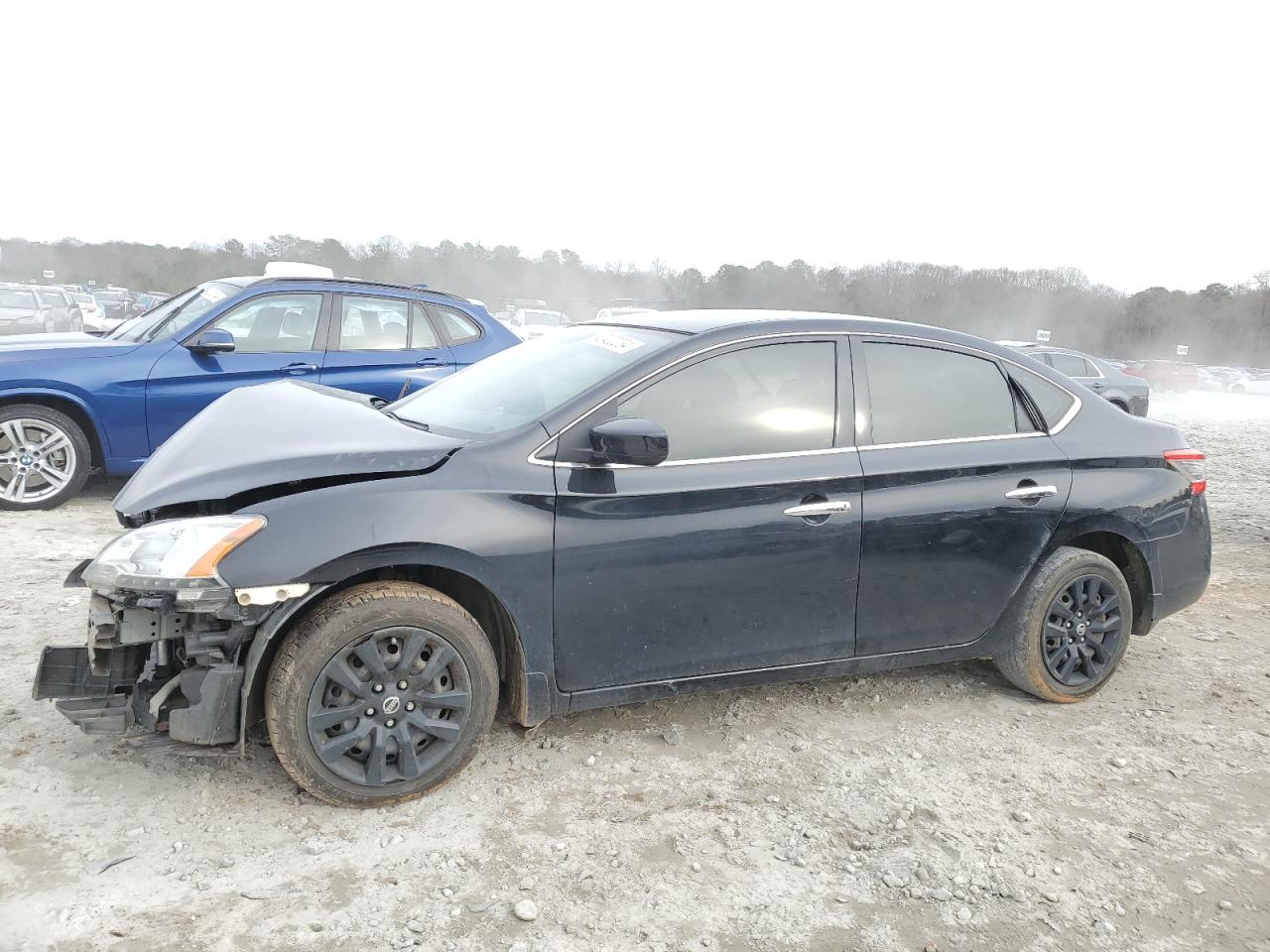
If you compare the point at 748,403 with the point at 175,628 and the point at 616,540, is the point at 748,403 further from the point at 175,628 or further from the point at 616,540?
the point at 175,628

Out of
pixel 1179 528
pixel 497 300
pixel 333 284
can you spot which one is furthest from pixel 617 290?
pixel 1179 528

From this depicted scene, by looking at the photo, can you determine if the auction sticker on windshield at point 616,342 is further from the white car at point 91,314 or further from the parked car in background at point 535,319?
the white car at point 91,314

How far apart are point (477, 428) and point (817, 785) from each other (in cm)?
176

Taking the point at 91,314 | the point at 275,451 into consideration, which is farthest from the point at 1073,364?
the point at 91,314

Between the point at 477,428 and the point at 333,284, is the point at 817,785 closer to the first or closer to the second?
the point at 477,428

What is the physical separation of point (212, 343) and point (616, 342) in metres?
4.07

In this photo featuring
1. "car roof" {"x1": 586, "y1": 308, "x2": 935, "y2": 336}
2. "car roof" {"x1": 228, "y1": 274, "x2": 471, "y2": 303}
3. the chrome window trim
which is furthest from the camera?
"car roof" {"x1": 228, "y1": 274, "x2": 471, "y2": 303}

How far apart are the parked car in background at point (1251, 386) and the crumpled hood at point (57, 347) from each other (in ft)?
122

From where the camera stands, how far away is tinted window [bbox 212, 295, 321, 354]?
6930 millimetres

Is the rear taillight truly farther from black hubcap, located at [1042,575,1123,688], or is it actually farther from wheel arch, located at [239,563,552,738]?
wheel arch, located at [239,563,552,738]

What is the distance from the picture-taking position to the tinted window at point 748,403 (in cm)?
338

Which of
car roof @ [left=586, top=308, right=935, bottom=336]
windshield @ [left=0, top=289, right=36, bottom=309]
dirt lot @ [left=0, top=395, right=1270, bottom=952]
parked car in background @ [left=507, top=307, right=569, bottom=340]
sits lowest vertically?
dirt lot @ [left=0, top=395, right=1270, bottom=952]

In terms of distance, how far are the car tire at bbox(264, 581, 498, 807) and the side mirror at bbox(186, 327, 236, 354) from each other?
4.36 meters

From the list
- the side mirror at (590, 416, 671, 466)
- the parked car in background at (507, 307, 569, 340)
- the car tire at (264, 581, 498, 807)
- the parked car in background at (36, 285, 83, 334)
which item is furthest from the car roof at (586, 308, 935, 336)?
the parked car in background at (36, 285, 83, 334)
